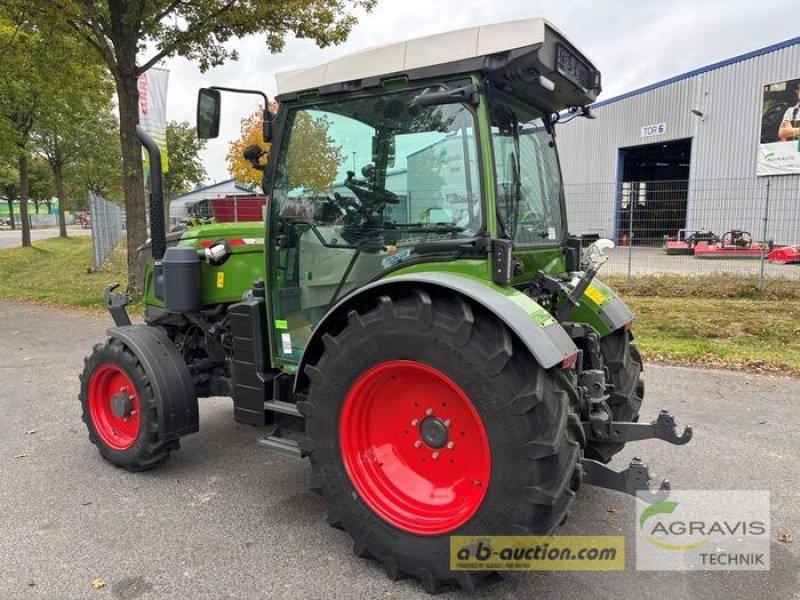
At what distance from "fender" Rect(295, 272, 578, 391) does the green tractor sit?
Answer: 11 mm

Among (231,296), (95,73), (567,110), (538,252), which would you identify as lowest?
(231,296)

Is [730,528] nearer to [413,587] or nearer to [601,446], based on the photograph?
[601,446]

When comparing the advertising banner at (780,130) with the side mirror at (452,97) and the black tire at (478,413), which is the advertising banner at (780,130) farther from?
the black tire at (478,413)

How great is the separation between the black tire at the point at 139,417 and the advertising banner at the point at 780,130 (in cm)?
2187

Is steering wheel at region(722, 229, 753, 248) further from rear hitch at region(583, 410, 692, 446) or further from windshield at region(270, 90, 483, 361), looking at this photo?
windshield at region(270, 90, 483, 361)

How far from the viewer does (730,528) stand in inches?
125

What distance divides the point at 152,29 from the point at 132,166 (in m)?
2.31

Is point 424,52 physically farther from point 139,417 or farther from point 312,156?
point 139,417

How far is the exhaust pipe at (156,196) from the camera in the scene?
11.8ft

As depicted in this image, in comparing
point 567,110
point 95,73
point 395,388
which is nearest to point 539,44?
point 567,110

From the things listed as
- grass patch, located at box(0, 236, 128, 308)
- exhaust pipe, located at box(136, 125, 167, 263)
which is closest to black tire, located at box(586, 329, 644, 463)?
exhaust pipe, located at box(136, 125, 167, 263)

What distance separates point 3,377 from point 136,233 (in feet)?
16.2

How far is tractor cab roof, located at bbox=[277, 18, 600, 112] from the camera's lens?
2596mm

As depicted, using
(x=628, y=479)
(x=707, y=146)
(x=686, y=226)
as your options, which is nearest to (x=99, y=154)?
(x=707, y=146)
